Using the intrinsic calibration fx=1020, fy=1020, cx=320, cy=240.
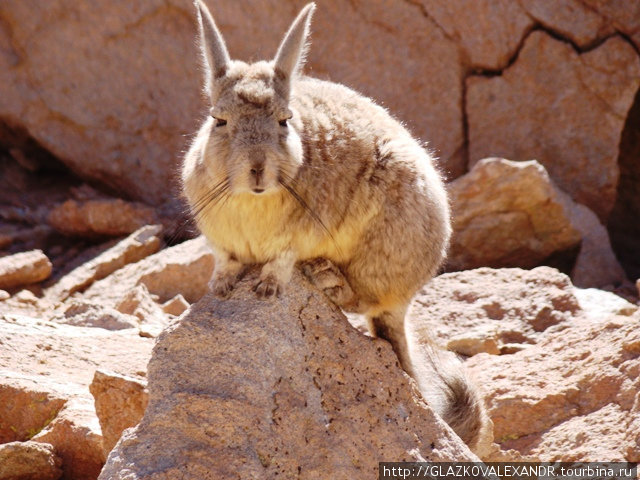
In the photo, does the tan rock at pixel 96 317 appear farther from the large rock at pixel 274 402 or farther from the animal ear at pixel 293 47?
the animal ear at pixel 293 47

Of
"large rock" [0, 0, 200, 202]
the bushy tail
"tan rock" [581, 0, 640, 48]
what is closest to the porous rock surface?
the bushy tail

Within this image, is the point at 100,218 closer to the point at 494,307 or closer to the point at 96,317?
the point at 96,317

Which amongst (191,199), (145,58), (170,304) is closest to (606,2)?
(145,58)

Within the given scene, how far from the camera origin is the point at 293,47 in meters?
4.29

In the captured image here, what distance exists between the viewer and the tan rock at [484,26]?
775cm

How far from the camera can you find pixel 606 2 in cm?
780

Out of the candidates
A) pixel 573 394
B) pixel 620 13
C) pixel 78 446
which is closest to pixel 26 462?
pixel 78 446

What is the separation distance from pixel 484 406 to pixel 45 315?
3.19 m

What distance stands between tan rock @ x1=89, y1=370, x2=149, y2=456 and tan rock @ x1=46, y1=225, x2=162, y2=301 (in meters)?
2.91

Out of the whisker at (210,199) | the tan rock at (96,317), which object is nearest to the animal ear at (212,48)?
the whisker at (210,199)

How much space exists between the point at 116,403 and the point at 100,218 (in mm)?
3723

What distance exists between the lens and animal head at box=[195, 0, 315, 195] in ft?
13.0

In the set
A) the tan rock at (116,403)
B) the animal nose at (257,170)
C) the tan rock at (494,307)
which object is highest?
the animal nose at (257,170)

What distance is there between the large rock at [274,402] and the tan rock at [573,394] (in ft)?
2.86
